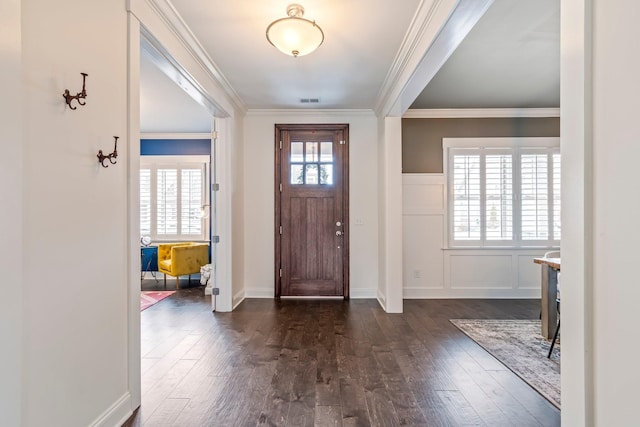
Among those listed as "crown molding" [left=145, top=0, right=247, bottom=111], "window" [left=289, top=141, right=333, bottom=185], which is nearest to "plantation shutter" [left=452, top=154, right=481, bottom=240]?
"window" [left=289, top=141, right=333, bottom=185]

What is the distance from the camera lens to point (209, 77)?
11.3 feet

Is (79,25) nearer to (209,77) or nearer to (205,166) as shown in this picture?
(209,77)

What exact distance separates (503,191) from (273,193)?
3.29 meters

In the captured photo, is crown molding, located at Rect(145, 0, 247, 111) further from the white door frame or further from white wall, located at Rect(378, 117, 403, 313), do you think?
white wall, located at Rect(378, 117, 403, 313)

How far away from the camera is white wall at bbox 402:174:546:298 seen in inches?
194

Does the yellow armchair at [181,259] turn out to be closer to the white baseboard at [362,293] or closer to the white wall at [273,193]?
the white wall at [273,193]

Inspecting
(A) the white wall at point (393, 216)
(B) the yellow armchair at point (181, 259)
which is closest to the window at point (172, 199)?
(B) the yellow armchair at point (181, 259)

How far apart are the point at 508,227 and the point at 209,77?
14.3ft

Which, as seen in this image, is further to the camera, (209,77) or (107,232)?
(209,77)

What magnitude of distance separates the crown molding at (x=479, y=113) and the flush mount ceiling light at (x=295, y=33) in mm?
2734
